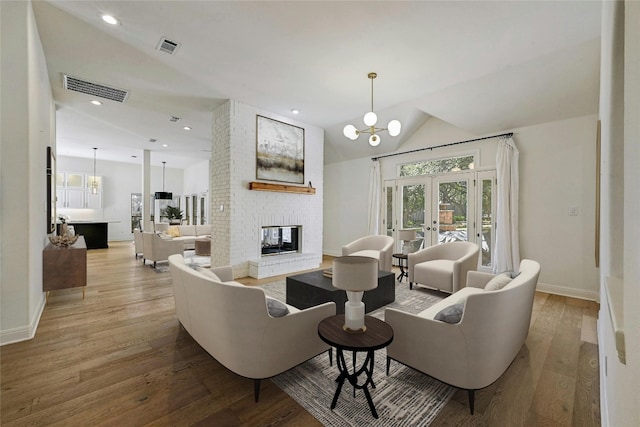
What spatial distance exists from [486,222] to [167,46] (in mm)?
5707

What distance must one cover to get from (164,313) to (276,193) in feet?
9.86

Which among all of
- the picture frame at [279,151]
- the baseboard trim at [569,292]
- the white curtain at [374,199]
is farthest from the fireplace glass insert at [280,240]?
the baseboard trim at [569,292]

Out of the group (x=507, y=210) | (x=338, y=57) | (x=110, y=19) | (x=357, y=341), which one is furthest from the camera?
(x=507, y=210)

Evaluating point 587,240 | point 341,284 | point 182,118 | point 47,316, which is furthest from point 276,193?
point 587,240

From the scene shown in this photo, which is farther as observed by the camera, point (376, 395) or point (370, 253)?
point (370, 253)

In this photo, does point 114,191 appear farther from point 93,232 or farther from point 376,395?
point 376,395

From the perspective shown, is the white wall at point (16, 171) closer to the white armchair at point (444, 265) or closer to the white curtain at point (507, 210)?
the white armchair at point (444, 265)

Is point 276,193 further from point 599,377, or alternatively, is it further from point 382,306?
point 599,377

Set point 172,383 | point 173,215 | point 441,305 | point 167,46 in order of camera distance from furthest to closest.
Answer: point 173,215 → point 167,46 → point 441,305 → point 172,383

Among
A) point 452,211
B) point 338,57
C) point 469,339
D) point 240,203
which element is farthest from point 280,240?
point 469,339

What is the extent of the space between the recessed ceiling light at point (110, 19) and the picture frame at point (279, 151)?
2.57 metres

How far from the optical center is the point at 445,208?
5.60 m

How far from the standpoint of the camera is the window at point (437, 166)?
5340 millimetres

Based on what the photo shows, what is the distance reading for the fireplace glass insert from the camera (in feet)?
18.7
